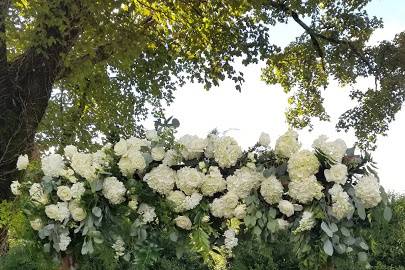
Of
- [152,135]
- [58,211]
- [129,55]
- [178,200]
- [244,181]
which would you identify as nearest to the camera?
[244,181]

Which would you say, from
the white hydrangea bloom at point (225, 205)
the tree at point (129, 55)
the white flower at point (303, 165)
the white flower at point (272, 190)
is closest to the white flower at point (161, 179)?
the white hydrangea bloom at point (225, 205)

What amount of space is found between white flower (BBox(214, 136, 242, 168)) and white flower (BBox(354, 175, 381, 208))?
0.99m

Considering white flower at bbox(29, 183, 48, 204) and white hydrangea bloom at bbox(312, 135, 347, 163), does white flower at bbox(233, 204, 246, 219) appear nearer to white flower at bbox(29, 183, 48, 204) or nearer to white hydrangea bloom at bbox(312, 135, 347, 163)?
white hydrangea bloom at bbox(312, 135, 347, 163)

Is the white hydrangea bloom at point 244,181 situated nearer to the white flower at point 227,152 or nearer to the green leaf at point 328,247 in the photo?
the white flower at point 227,152

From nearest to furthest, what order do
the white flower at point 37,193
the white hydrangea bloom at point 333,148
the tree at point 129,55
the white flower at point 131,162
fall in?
the white hydrangea bloom at point 333,148, the white flower at point 131,162, the white flower at point 37,193, the tree at point 129,55

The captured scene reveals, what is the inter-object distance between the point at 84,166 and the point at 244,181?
140cm

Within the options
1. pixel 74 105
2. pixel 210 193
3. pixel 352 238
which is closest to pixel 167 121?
pixel 210 193

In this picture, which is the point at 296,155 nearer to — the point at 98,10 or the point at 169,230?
the point at 169,230

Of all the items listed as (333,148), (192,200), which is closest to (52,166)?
(192,200)

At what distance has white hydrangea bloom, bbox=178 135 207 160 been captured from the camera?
16.1ft

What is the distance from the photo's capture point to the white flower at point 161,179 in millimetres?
4840

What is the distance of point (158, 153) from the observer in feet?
16.3

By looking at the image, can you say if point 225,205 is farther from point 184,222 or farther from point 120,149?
point 120,149

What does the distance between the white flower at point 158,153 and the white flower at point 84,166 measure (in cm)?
53
